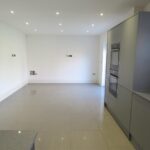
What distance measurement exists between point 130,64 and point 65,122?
2.06m

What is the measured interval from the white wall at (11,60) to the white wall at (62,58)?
77cm

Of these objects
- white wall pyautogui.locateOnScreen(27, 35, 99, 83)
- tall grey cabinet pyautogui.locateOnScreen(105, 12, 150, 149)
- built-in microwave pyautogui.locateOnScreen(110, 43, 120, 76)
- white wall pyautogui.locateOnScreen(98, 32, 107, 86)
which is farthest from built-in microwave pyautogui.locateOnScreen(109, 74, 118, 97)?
white wall pyautogui.locateOnScreen(27, 35, 99, 83)

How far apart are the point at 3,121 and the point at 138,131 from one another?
10.0ft

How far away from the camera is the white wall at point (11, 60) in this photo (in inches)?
217

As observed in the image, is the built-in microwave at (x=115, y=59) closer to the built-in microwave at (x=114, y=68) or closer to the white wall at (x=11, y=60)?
the built-in microwave at (x=114, y=68)

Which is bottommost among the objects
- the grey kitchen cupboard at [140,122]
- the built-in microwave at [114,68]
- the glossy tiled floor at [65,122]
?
the glossy tiled floor at [65,122]

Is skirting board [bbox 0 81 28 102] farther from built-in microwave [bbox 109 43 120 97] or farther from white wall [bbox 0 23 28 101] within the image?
built-in microwave [bbox 109 43 120 97]

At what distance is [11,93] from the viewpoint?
625 centimetres

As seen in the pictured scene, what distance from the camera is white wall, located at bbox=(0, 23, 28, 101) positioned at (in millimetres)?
5523

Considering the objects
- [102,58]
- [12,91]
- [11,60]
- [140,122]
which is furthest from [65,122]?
[102,58]

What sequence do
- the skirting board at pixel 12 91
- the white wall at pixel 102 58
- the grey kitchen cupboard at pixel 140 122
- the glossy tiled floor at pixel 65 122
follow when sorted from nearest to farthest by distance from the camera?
the grey kitchen cupboard at pixel 140 122 → the glossy tiled floor at pixel 65 122 → the skirting board at pixel 12 91 → the white wall at pixel 102 58

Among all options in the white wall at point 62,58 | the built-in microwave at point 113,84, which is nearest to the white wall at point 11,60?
the white wall at point 62,58

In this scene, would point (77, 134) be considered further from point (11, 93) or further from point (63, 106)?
point (11, 93)

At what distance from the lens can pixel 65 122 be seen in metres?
3.73
